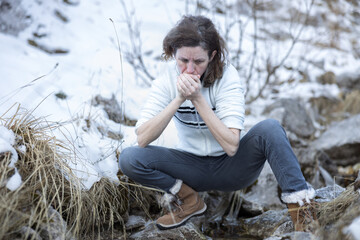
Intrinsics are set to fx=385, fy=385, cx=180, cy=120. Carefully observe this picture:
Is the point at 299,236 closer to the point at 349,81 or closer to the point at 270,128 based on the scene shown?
the point at 270,128

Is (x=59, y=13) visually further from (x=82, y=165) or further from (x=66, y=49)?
(x=82, y=165)

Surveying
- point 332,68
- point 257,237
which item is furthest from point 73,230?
point 332,68

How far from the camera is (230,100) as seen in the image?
2.38 metres

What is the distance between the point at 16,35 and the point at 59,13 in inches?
45.3

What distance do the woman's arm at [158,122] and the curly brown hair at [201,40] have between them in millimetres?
291

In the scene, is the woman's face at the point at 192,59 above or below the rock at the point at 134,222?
above

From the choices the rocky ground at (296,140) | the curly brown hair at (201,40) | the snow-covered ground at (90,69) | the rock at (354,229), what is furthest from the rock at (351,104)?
the rock at (354,229)

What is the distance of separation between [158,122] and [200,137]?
392 mm

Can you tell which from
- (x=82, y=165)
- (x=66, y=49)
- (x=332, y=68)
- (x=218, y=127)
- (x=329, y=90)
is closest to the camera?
(x=218, y=127)

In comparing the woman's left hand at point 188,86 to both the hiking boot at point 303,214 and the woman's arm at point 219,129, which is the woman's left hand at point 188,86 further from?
the hiking boot at point 303,214

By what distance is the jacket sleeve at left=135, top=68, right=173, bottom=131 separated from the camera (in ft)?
8.02

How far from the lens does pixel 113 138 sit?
3.25m

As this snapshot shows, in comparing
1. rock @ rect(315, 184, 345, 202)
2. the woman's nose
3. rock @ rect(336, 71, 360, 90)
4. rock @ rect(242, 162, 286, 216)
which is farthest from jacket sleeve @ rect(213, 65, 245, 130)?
rock @ rect(336, 71, 360, 90)

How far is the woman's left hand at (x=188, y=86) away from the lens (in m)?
2.21
